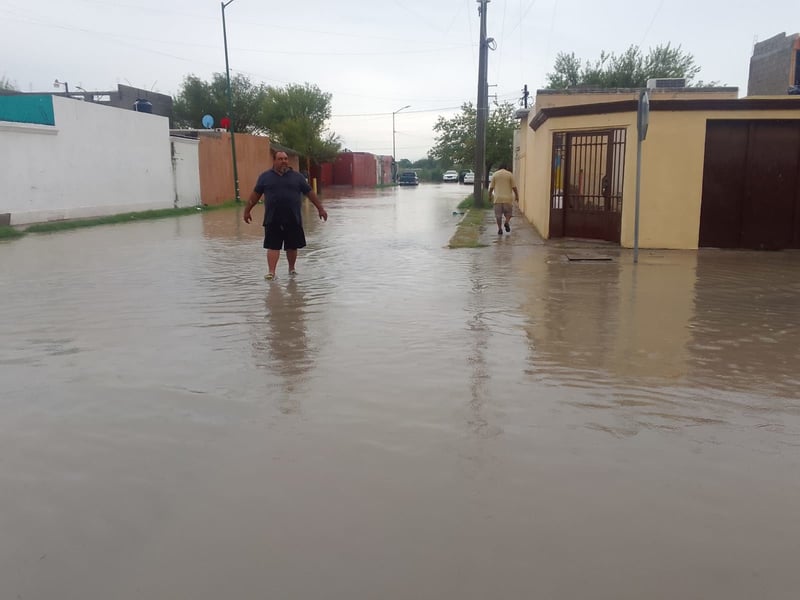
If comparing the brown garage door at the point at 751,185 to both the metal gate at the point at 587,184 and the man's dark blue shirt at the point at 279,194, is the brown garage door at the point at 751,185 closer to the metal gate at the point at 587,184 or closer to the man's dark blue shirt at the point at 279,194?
the metal gate at the point at 587,184

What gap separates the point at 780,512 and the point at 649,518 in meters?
0.62

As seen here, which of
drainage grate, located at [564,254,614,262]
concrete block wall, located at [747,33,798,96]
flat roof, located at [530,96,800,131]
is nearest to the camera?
drainage grate, located at [564,254,614,262]

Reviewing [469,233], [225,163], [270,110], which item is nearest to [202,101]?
[270,110]

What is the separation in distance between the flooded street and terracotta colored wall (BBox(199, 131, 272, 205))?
22.7 metres

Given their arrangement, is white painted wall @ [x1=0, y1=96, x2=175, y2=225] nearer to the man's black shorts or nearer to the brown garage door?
the man's black shorts

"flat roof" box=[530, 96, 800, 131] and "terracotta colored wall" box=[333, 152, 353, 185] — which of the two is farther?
"terracotta colored wall" box=[333, 152, 353, 185]

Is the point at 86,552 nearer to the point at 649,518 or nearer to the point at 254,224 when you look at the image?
the point at 649,518

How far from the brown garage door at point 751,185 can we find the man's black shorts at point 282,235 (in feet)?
24.8

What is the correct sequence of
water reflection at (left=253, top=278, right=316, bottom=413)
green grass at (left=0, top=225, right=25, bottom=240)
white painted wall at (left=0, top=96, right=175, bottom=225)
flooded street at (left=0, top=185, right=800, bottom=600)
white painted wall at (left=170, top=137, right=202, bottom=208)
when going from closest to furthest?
flooded street at (left=0, top=185, right=800, bottom=600)
water reflection at (left=253, top=278, right=316, bottom=413)
green grass at (left=0, top=225, right=25, bottom=240)
white painted wall at (left=0, top=96, right=175, bottom=225)
white painted wall at (left=170, top=137, right=202, bottom=208)

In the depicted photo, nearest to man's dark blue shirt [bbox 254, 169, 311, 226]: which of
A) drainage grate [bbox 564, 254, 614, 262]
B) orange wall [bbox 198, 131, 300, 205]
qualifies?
drainage grate [bbox 564, 254, 614, 262]

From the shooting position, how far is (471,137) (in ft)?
121

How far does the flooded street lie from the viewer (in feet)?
9.22

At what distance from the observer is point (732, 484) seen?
11.5 feet

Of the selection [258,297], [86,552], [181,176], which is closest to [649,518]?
[86,552]
